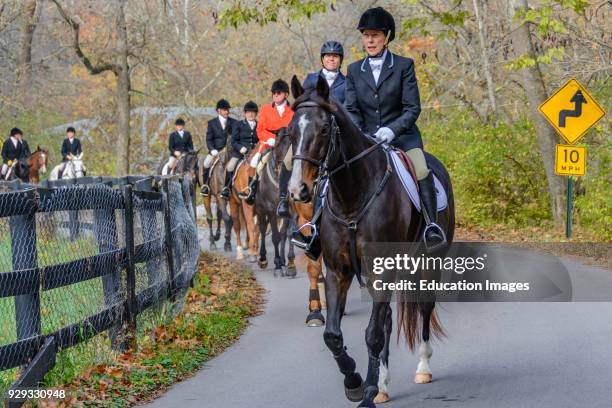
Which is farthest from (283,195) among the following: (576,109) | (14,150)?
(14,150)

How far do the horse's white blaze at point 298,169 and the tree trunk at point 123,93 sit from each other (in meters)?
26.6

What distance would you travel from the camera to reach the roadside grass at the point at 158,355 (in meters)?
8.67

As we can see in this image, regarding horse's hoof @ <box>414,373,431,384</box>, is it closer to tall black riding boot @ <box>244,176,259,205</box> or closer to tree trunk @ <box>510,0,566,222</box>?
tall black riding boot @ <box>244,176,259,205</box>

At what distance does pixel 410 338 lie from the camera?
30.4 feet

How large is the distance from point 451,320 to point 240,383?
4.08 m

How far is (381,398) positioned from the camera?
8594 mm

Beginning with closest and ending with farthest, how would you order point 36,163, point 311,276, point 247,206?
point 311,276 → point 247,206 → point 36,163

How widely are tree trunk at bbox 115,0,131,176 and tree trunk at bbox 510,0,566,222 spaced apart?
13.7m

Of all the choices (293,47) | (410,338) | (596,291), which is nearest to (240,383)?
(410,338)

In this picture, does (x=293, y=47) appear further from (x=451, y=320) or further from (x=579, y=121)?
(x=451, y=320)

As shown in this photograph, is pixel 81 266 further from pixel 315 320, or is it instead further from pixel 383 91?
pixel 315 320

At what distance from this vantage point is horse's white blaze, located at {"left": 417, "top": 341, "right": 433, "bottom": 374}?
930 centimetres

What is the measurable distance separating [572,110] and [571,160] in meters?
1.06

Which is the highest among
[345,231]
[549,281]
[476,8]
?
[476,8]
